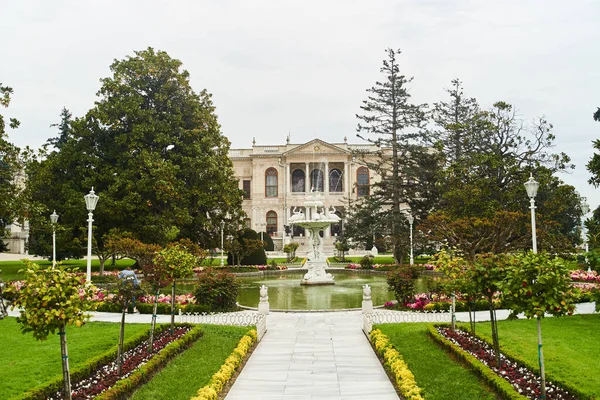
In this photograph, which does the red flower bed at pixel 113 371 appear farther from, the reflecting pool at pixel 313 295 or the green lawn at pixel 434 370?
the reflecting pool at pixel 313 295

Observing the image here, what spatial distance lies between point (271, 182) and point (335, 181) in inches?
285

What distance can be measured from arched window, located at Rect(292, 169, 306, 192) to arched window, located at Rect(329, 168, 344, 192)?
330cm

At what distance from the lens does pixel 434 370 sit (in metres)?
8.30

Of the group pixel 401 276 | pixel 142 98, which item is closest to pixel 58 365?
pixel 401 276

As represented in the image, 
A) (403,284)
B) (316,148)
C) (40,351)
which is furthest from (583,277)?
(316,148)

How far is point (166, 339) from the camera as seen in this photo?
33.7 feet

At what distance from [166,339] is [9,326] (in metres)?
4.50

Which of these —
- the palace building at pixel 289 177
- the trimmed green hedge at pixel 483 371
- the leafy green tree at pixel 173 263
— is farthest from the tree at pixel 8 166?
the palace building at pixel 289 177

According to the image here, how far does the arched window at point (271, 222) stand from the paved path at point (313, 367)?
160 feet

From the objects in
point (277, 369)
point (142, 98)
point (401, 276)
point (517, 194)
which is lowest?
point (277, 369)

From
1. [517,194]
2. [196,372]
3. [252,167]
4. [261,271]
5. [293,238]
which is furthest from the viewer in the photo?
[252,167]

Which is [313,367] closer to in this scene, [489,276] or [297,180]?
[489,276]

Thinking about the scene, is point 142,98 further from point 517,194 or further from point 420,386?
point 420,386

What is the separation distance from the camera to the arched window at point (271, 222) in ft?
202
